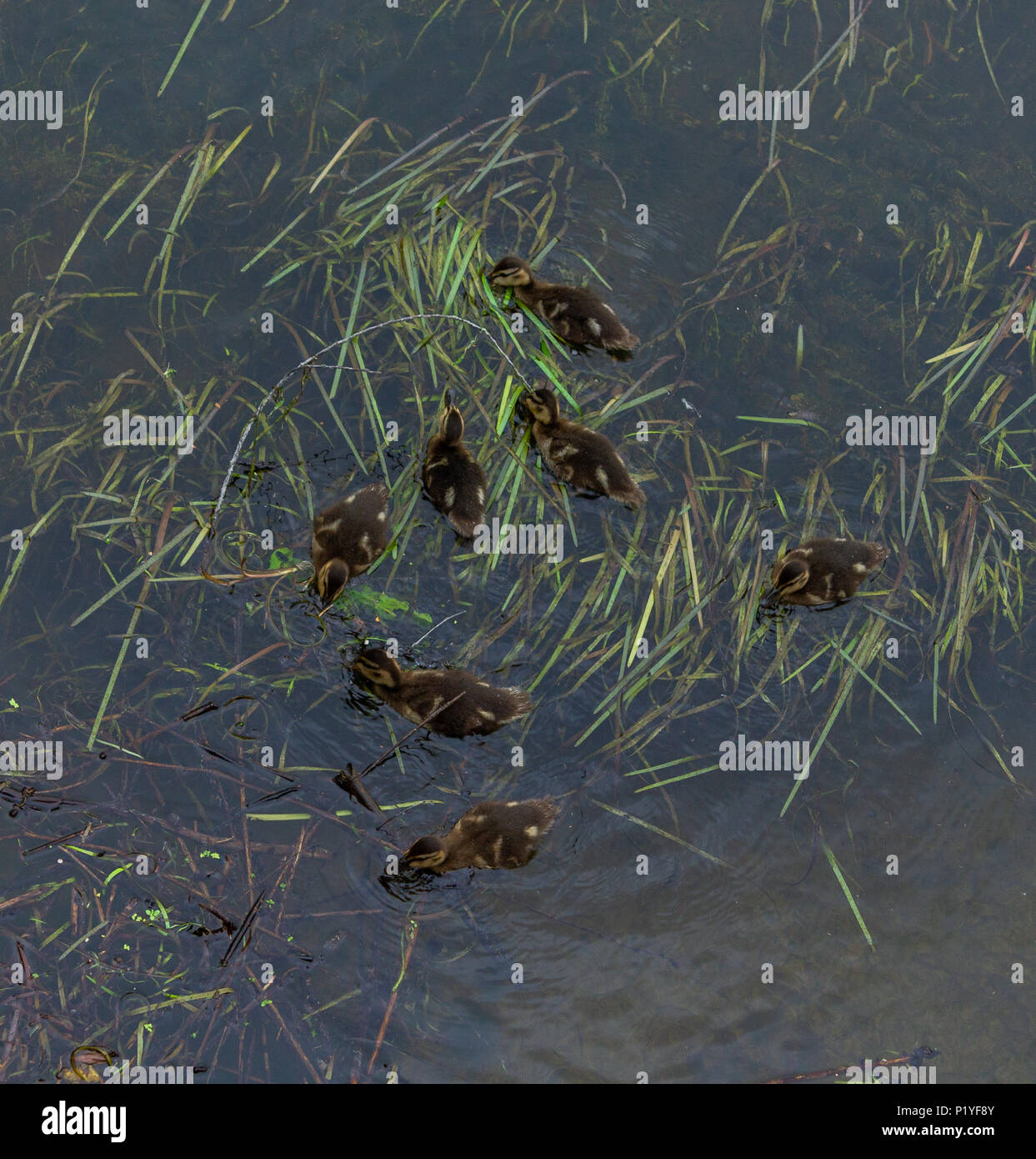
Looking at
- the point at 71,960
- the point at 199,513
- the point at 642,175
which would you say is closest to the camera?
the point at 71,960

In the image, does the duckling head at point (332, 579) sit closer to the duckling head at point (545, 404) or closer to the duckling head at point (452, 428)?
the duckling head at point (452, 428)

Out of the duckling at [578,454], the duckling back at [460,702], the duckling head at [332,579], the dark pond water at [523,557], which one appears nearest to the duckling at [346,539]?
the duckling head at [332,579]

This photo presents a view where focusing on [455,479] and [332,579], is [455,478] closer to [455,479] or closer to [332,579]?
[455,479]

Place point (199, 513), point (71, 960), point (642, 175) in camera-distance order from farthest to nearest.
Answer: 1. point (642, 175)
2. point (199, 513)
3. point (71, 960)

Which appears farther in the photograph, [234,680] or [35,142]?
[35,142]

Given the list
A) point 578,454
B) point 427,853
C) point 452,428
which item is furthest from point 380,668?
point 578,454

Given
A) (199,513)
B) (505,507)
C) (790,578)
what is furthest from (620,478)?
(199,513)

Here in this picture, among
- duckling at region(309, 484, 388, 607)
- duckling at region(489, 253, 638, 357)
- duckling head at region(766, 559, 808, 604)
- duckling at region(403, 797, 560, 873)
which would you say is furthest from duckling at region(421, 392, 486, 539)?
duckling head at region(766, 559, 808, 604)

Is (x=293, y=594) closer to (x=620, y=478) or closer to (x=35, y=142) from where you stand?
(x=620, y=478)
